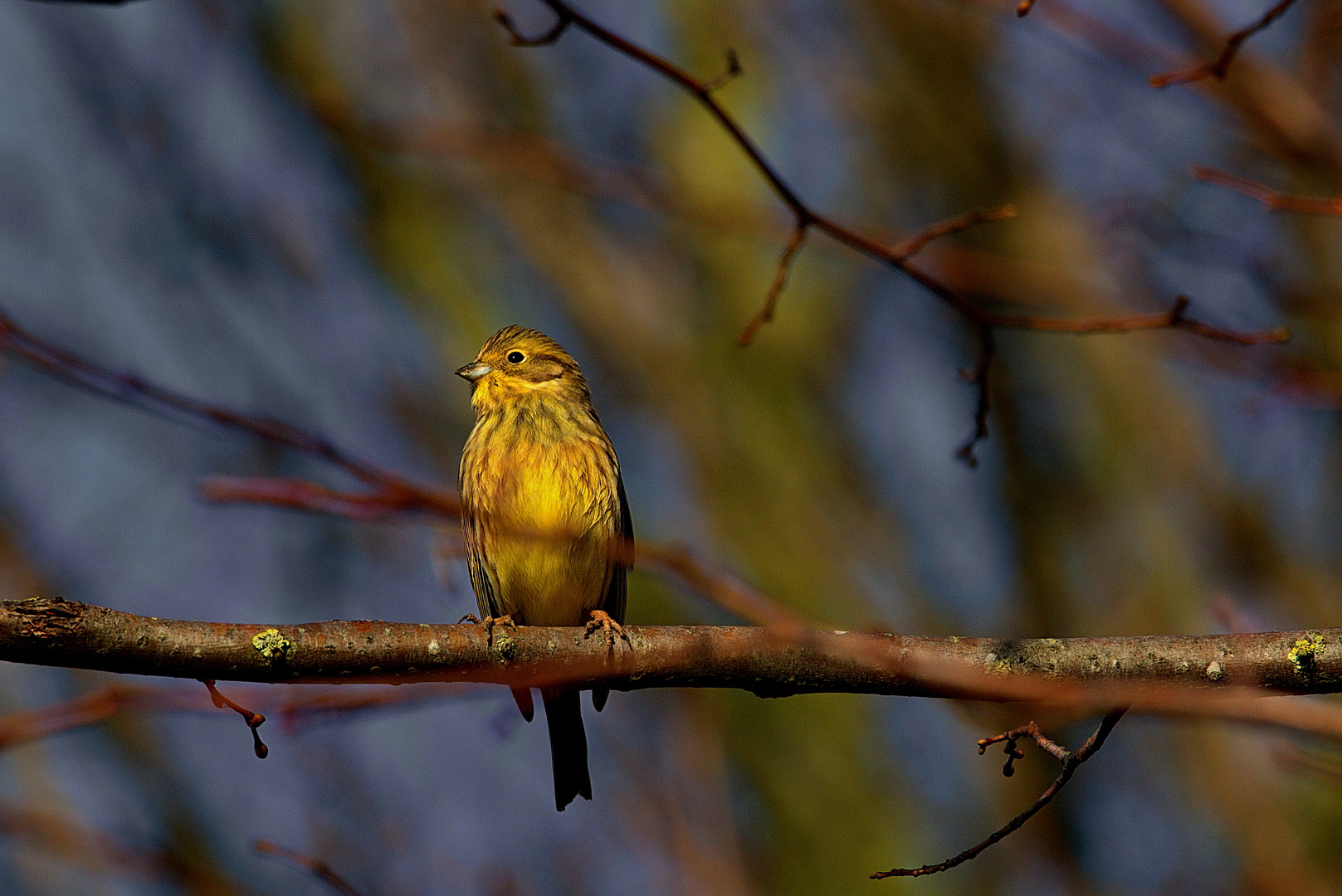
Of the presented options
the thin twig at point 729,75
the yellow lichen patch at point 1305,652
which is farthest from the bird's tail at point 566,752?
the yellow lichen patch at point 1305,652

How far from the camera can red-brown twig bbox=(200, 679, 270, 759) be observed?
294 centimetres

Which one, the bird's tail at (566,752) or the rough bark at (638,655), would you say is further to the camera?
the bird's tail at (566,752)

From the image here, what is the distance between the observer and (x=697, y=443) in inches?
382

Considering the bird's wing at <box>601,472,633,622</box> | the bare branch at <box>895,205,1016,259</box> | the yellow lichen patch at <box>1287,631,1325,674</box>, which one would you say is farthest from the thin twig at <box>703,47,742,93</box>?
the bird's wing at <box>601,472,633,622</box>

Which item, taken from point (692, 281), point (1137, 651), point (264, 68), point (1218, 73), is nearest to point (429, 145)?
point (1218, 73)

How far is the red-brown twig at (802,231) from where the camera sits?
3.54 meters

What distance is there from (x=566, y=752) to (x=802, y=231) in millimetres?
2475

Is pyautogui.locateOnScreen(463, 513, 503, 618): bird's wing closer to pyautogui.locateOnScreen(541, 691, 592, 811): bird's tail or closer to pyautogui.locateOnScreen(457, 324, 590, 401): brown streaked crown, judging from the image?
pyautogui.locateOnScreen(541, 691, 592, 811): bird's tail

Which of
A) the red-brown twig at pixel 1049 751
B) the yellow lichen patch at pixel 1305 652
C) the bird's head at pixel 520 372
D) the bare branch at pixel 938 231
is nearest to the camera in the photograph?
the red-brown twig at pixel 1049 751

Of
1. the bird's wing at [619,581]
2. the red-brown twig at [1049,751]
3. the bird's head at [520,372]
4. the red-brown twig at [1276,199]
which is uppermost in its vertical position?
the red-brown twig at [1276,199]

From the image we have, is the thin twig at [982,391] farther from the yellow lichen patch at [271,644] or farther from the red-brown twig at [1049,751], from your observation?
the yellow lichen patch at [271,644]

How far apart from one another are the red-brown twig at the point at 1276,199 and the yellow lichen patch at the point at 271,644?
3195 millimetres

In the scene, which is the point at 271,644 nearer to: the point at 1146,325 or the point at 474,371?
the point at 1146,325

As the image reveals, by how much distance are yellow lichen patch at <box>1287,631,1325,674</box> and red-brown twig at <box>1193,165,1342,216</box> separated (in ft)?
4.96
